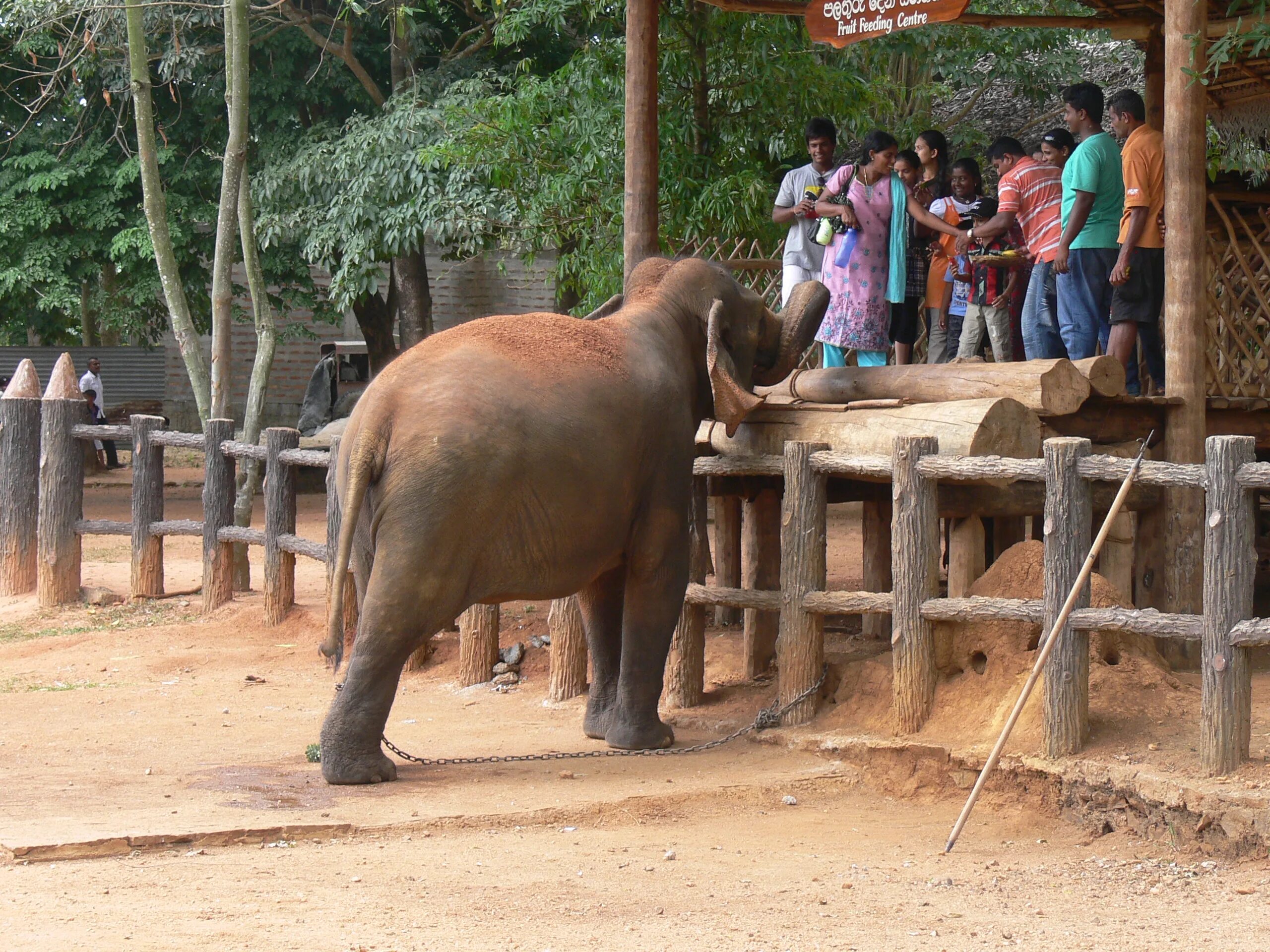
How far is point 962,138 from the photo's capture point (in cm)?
1766

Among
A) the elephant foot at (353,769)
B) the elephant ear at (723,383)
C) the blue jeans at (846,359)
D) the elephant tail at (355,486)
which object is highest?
the blue jeans at (846,359)

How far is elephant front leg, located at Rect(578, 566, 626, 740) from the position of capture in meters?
6.87

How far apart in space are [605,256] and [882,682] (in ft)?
18.6

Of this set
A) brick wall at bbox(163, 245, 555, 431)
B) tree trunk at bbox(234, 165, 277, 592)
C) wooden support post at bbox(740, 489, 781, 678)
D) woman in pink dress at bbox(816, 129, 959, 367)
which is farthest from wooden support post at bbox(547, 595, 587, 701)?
brick wall at bbox(163, 245, 555, 431)

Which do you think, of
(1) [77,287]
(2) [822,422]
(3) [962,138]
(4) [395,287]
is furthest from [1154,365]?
(1) [77,287]

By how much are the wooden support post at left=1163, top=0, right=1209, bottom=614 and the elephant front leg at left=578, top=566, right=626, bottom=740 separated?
2681 mm

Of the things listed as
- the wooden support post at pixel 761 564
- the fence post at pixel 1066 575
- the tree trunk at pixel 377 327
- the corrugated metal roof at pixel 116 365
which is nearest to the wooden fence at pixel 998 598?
the fence post at pixel 1066 575

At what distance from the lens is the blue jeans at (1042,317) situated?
8188mm

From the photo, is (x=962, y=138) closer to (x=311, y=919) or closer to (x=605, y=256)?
(x=605, y=256)

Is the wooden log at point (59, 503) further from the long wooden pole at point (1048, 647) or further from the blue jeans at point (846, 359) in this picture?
the long wooden pole at point (1048, 647)

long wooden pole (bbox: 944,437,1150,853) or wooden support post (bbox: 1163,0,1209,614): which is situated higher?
wooden support post (bbox: 1163,0,1209,614)

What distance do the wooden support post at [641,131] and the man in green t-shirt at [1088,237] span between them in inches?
92.8

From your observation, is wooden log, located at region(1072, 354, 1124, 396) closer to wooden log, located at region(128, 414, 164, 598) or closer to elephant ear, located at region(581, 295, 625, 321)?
elephant ear, located at region(581, 295, 625, 321)

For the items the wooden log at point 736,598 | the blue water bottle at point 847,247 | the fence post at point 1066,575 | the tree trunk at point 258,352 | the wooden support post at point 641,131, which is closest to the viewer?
the fence post at point 1066,575
